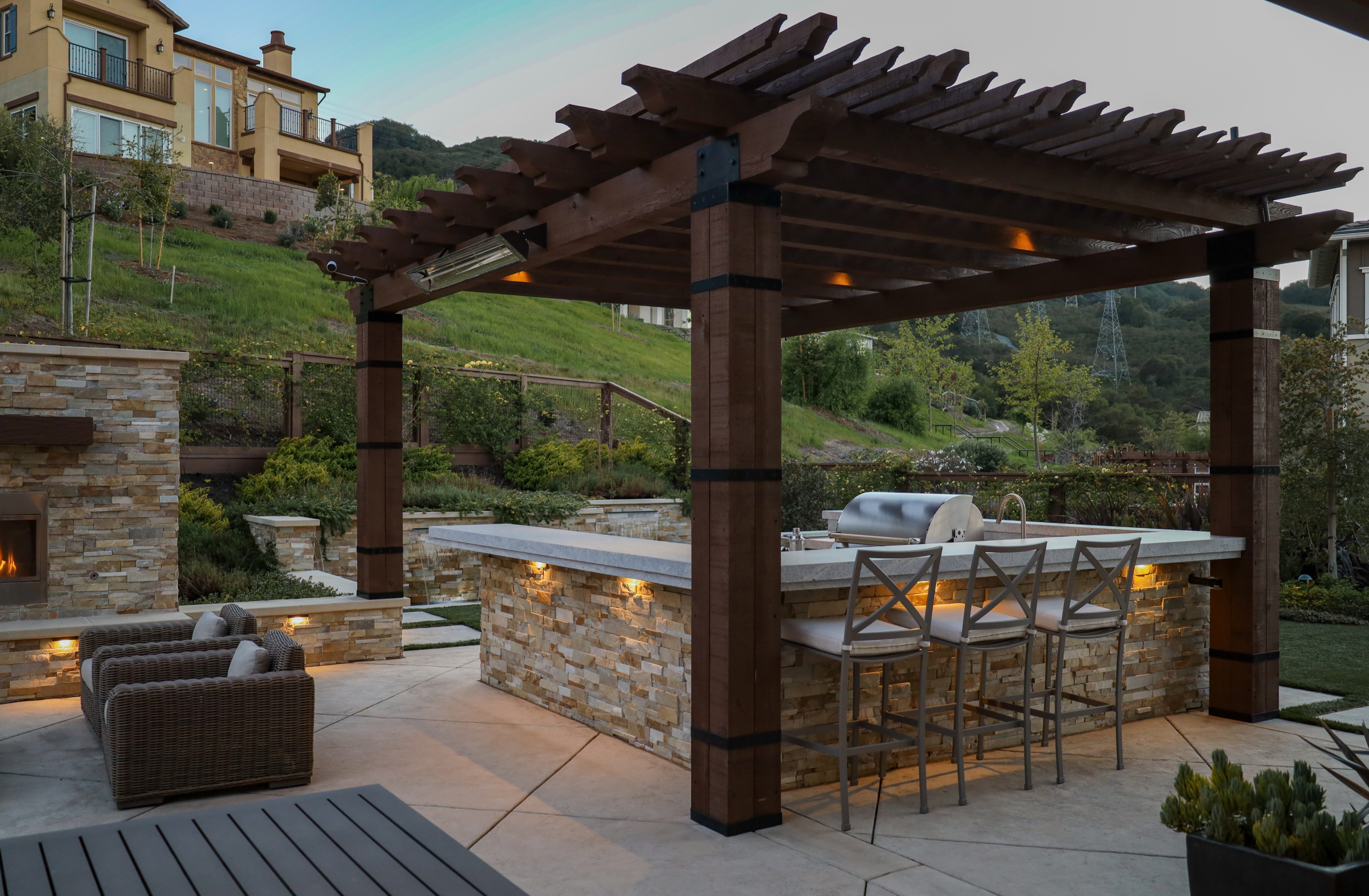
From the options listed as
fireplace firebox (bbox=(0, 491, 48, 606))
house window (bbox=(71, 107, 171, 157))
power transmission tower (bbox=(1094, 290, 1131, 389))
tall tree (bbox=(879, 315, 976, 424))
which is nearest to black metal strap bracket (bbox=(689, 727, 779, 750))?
fireplace firebox (bbox=(0, 491, 48, 606))

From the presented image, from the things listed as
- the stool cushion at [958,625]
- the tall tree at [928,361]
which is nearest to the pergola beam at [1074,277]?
the stool cushion at [958,625]

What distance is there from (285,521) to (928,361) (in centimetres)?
2149

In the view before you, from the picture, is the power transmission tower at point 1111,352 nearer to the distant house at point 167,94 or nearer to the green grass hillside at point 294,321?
the green grass hillside at point 294,321

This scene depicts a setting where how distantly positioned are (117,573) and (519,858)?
14.3 ft

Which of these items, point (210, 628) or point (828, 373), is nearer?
point (210, 628)

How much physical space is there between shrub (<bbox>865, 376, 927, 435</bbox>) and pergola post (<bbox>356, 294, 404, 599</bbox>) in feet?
78.8

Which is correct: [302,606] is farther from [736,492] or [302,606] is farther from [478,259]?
[736,492]

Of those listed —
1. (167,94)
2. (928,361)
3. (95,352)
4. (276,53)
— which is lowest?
(95,352)

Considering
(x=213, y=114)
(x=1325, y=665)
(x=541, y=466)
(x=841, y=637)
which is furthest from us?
(x=213, y=114)

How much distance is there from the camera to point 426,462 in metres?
12.6

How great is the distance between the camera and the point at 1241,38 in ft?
55.2

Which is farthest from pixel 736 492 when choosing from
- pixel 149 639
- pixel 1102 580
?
pixel 149 639

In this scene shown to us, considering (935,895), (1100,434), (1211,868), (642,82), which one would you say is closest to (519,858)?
(935,895)

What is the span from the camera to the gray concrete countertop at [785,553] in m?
4.29
